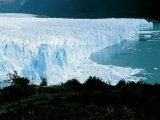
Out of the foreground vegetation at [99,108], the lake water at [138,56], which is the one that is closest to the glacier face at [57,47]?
the lake water at [138,56]

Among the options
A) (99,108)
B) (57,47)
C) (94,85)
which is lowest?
(57,47)

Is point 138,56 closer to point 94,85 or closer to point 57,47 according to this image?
point 57,47

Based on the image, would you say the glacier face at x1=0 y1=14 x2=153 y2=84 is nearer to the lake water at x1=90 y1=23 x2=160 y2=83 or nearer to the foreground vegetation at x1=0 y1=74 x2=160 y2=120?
the lake water at x1=90 y1=23 x2=160 y2=83

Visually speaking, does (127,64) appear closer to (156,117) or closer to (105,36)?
(105,36)

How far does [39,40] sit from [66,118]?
1593 centimetres

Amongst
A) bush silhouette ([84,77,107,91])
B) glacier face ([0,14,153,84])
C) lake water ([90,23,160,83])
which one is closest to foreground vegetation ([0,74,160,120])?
bush silhouette ([84,77,107,91])

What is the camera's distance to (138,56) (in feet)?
80.0

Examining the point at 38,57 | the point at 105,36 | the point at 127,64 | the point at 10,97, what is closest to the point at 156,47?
the point at 105,36

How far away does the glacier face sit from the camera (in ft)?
54.4

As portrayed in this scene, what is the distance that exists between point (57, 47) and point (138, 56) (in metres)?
7.65

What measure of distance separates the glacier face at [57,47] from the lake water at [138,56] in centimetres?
62

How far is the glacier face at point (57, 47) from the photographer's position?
16578 millimetres

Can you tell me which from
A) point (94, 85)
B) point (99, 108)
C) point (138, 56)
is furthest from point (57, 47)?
point (99, 108)

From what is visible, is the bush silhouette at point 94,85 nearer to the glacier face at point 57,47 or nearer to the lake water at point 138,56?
the glacier face at point 57,47
